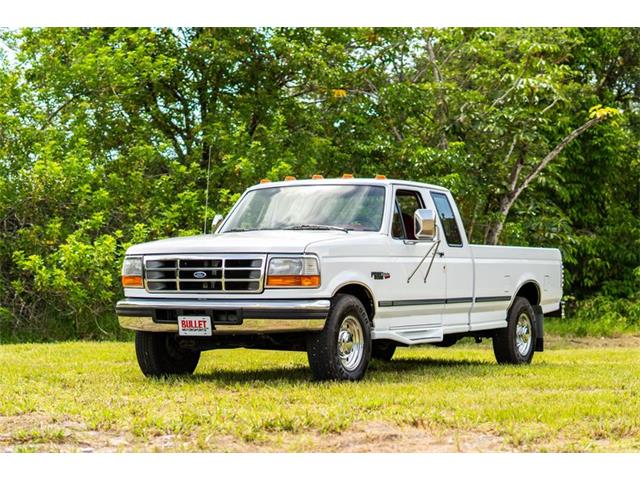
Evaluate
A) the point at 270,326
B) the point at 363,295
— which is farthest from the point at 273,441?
the point at 363,295

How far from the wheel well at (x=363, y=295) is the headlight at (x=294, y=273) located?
2.58 ft

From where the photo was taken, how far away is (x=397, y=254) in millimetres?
11984

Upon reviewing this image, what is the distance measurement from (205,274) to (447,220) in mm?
3428

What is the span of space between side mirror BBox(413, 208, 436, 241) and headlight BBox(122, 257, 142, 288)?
9.12 feet

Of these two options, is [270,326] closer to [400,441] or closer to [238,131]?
[400,441]

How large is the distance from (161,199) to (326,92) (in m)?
4.52

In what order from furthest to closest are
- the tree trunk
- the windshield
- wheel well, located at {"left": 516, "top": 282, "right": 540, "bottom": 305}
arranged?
the tree trunk < wheel well, located at {"left": 516, "top": 282, "right": 540, "bottom": 305} < the windshield

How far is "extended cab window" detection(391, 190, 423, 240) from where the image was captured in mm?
12297

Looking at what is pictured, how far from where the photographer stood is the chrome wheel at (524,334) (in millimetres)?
14766

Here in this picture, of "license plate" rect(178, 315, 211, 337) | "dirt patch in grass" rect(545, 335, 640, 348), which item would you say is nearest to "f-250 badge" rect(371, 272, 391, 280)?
"license plate" rect(178, 315, 211, 337)

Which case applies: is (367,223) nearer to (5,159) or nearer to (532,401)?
(532,401)

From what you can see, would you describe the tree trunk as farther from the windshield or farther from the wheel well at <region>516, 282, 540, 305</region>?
the windshield

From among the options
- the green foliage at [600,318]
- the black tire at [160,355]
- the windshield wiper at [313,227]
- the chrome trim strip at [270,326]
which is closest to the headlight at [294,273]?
the chrome trim strip at [270,326]

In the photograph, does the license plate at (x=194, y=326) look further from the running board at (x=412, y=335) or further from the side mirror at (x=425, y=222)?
the side mirror at (x=425, y=222)
